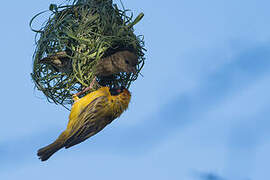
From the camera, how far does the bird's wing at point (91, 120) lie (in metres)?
4.89

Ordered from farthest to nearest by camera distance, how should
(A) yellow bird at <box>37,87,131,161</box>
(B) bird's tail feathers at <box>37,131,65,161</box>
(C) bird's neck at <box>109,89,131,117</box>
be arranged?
(C) bird's neck at <box>109,89,131,117</box>
(A) yellow bird at <box>37,87,131,161</box>
(B) bird's tail feathers at <box>37,131,65,161</box>

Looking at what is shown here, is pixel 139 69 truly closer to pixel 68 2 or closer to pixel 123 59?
pixel 123 59

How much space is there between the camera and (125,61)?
5.08 metres

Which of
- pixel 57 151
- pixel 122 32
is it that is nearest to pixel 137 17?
pixel 122 32

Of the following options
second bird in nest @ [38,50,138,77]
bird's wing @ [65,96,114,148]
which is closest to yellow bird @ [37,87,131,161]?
bird's wing @ [65,96,114,148]

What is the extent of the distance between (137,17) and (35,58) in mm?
761

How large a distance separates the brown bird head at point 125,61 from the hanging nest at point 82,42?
51mm

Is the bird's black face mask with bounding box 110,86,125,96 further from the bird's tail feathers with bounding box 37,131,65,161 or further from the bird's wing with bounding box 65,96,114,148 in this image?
the bird's tail feathers with bounding box 37,131,65,161

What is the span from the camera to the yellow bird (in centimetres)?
487

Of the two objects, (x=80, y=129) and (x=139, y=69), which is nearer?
(x=80, y=129)

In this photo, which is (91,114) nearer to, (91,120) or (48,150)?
(91,120)

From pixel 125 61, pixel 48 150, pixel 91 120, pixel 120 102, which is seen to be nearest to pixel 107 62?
pixel 125 61

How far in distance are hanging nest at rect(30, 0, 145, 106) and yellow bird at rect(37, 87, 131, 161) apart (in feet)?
0.40

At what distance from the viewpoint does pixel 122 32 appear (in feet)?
16.6
